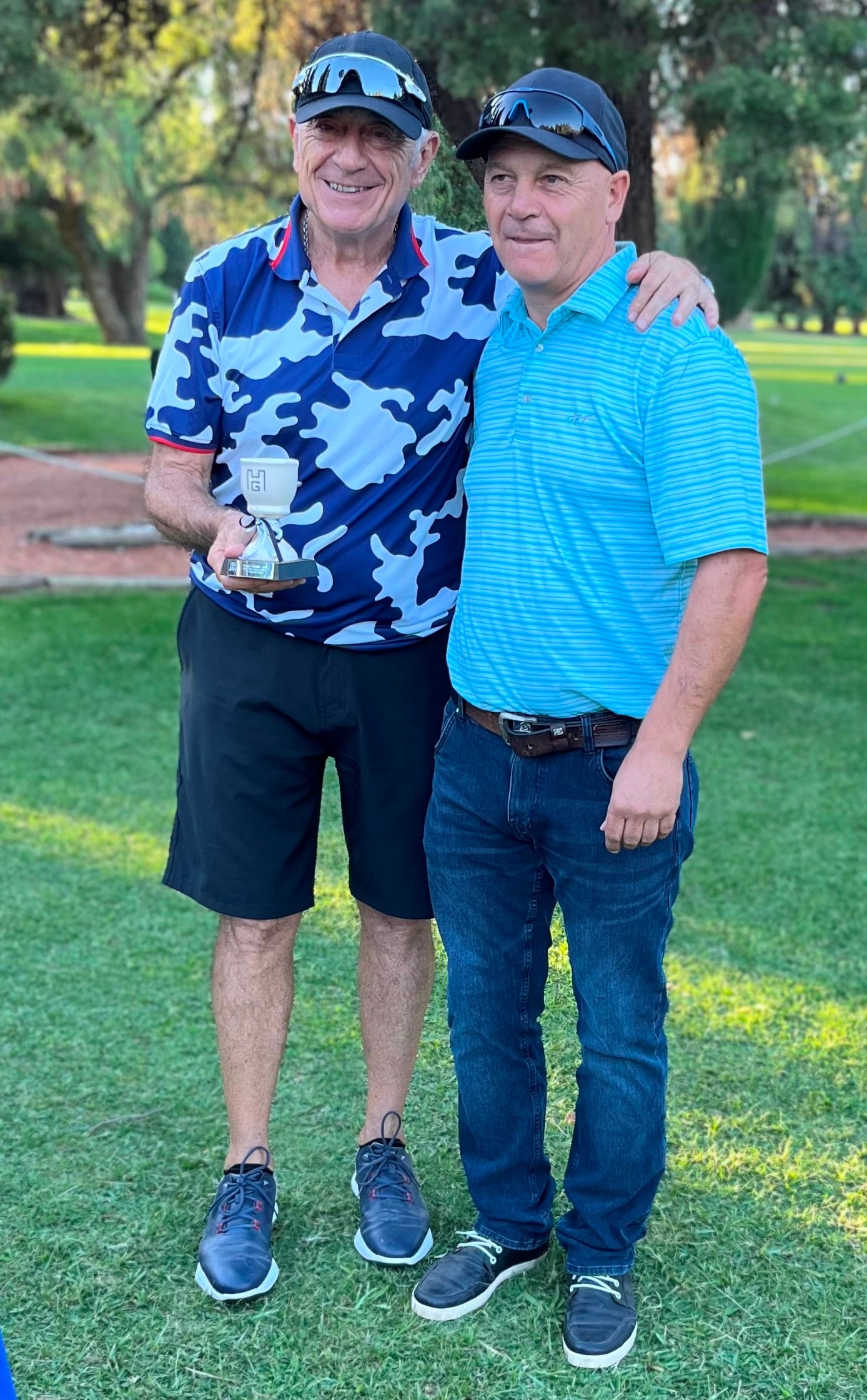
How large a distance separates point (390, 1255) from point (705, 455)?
1.66m

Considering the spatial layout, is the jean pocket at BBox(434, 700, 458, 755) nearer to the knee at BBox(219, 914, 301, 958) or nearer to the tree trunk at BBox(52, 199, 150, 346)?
the knee at BBox(219, 914, 301, 958)

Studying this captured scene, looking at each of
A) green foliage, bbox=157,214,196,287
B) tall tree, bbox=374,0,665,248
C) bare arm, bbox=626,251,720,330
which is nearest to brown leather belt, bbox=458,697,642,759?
bare arm, bbox=626,251,720,330

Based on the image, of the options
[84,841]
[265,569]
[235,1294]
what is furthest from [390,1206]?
[84,841]

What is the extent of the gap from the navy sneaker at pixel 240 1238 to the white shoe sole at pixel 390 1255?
173 millimetres

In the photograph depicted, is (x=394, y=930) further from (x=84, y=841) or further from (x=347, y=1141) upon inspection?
(x=84, y=841)

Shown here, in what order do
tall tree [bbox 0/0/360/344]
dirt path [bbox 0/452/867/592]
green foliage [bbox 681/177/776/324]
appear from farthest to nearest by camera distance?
green foliage [bbox 681/177/776/324]
tall tree [bbox 0/0/360/344]
dirt path [bbox 0/452/867/592]

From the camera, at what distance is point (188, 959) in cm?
421

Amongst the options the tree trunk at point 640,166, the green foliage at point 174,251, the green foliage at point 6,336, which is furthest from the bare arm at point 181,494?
the green foliage at point 174,251

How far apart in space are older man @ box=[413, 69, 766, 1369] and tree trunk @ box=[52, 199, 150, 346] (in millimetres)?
29148

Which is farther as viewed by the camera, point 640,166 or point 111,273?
point 111,273

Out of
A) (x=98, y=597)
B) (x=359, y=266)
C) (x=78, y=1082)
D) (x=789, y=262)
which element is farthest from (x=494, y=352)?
(x=789, y=262)

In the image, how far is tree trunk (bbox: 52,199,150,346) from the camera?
31.0 meters

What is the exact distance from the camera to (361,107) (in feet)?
7.99

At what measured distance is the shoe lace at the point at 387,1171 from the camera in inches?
114
